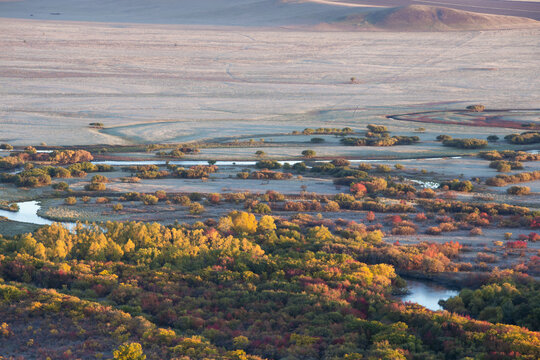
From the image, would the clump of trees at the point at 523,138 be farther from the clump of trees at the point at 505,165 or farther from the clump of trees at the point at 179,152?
the clump of trees at the point at 179,152

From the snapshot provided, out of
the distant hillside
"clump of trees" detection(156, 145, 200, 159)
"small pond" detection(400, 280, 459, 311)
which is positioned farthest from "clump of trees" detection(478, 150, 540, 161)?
the distant hillside

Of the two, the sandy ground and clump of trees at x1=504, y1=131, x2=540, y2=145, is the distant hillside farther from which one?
clump of trees at x1=504, y1=131, x2=540, y2=145

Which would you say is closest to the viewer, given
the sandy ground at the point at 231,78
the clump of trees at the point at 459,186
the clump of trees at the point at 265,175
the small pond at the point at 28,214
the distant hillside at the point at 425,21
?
the small pond at the point at 28,214

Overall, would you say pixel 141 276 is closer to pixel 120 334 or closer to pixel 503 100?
pixel 120 334

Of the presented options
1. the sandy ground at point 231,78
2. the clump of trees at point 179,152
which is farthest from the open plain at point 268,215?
the sandy ground at point 231,78

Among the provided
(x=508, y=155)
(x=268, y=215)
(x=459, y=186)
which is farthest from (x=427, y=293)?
(x=508, y=155)

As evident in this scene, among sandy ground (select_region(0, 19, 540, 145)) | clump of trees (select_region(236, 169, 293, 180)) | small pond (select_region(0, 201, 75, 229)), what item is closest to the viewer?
small pond (select_region(0, 201, 75, 229))

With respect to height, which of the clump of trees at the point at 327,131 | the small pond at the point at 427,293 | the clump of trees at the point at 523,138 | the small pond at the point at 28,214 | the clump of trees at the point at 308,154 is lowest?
the small pond at the point at 28,214
